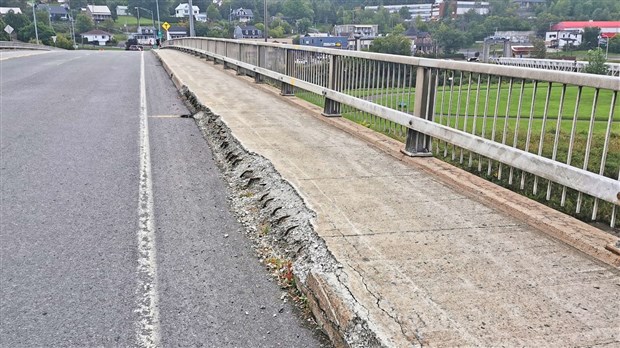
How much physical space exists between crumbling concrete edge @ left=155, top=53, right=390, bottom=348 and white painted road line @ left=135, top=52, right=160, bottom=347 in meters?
0.88

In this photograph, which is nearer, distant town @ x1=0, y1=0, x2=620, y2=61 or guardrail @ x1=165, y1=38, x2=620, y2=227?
guardrail @ x1=165, y1=38, x2=620, y2=227

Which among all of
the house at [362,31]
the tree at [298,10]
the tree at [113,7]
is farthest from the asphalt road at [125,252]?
the tree at [113,7]

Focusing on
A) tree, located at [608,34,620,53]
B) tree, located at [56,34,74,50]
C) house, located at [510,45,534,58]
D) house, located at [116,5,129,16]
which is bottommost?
tree, located at [56,34,74,50]

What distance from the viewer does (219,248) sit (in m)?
4.78

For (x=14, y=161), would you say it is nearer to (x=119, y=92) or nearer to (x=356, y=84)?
(x=356, y=84)

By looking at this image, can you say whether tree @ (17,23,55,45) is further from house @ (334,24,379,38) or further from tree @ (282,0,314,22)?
house @ (334,24,379,38)

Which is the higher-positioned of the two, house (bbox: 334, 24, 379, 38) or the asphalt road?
house (bbox: 334, 24, 379, 38)

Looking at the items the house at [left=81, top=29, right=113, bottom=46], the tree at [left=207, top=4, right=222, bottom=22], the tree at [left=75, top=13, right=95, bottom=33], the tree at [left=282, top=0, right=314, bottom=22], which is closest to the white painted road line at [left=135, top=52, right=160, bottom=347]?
the tree at [left=282, top=0, right=314, bottom=22]

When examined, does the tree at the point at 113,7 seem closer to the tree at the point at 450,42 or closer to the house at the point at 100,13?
the house at the point at 100,13

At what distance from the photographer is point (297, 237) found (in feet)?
15.1

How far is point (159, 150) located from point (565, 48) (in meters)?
→ 20.5

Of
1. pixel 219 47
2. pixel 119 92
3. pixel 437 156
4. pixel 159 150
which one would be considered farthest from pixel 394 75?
pixel 219 47

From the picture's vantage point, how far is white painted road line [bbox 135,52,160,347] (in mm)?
3449

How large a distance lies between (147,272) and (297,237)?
1.20 m
